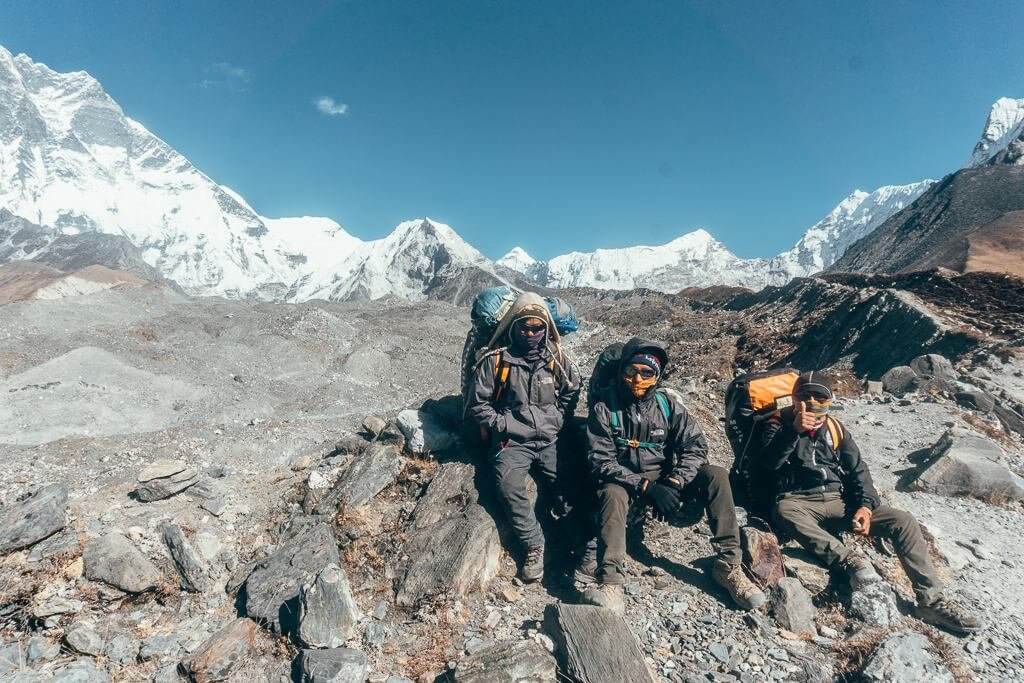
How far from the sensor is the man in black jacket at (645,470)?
4438mm

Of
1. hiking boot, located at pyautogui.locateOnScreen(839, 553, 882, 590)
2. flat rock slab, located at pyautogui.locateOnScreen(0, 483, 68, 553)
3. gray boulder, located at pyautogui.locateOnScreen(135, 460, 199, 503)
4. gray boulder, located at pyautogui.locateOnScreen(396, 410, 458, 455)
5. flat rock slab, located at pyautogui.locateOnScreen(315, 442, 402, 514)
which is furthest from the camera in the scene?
gray boulder, located at pyautogui.locateOnScreen(396, 410, 458, 455)

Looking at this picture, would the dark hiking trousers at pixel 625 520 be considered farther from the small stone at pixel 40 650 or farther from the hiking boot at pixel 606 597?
the small stone at pixel 40 650

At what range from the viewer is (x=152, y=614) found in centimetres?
458

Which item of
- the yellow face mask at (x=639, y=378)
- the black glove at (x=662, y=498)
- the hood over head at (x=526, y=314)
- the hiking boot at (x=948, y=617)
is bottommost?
the hiking boot at (x=948, y=617)

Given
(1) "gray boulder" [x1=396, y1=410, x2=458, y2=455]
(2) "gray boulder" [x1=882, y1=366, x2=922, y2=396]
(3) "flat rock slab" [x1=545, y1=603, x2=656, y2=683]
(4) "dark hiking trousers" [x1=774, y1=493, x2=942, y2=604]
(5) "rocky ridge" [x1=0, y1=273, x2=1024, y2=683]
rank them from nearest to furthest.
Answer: (3) "flat rock slab" [x1=545, y1=603, x2=656, y2=683]
(5) "rocky ridge" [x1=0, y1=273, x2=1024, y2=683]
(4) "dark hiking trousers" [x1=774, y1=493, x2=942, y2=604]
(1) "gray boulder" [x1=396, y1=410, x2=458, y2=455]
(2) "gray boulder" [x1=882, y1=366, x2=922, y2=396]

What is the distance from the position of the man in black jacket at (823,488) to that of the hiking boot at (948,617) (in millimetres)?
211

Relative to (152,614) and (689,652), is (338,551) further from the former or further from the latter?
(689,652)

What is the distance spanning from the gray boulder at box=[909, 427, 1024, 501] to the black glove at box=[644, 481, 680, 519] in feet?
13.8

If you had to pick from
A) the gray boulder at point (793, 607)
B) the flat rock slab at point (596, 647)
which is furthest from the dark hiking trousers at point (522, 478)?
the gray boulder at point (793, 607)

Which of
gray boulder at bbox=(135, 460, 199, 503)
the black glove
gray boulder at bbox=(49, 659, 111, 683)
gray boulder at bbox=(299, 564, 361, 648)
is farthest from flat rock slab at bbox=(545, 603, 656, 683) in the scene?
gray boulder at bbox=(135, 460, 199, 503)

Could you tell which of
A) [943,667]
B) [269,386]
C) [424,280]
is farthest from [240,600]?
[424,280]

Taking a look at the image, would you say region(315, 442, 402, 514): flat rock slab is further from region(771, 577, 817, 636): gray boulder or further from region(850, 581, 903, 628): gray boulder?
region(850, 581, 903, 628): gray boulder

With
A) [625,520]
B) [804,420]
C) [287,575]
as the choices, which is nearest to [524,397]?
[625,520]

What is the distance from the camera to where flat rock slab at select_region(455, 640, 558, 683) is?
11.7 feet
